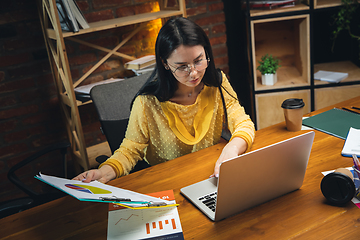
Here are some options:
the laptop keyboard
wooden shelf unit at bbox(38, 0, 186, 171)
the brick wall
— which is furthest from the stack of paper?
the laptop keyboard

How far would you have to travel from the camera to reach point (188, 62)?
4.04ft

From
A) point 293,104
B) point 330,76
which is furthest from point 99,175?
point 330,76

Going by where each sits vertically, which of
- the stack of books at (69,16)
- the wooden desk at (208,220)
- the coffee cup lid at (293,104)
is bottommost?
the wooden desk at (208,220)

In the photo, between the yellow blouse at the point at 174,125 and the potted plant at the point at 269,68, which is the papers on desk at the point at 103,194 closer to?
the yellow blouse at the point at 174,125

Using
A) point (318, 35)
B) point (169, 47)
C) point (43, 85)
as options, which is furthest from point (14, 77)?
point (318, 35)

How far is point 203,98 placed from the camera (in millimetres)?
1498

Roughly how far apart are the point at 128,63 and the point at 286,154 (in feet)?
5.28

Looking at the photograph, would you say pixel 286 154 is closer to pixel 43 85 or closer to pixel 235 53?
pixel 43 85

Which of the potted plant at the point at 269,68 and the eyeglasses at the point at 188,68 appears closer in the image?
the eyeglasses at the point at 188,68

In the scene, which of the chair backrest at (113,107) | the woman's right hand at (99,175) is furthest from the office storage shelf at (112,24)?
the woman's right hand at (99,175)

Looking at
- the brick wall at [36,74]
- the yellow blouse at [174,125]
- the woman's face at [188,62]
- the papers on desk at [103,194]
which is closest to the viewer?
the papers on desk at [103,194]

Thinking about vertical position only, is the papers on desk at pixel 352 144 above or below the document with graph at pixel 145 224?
above

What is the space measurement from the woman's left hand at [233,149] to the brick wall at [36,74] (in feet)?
4.74

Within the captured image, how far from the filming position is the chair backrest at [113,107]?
62.0 inches
